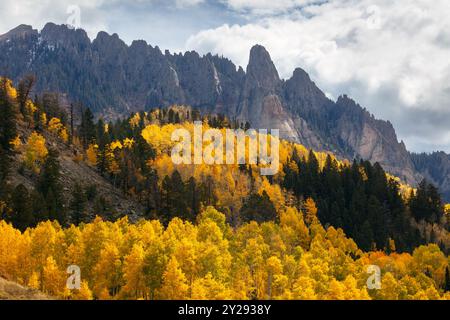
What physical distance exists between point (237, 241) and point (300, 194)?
82.6m

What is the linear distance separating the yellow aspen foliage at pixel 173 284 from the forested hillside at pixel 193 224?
4.8 inches

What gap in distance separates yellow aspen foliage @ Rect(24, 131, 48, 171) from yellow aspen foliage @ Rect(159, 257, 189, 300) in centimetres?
6172

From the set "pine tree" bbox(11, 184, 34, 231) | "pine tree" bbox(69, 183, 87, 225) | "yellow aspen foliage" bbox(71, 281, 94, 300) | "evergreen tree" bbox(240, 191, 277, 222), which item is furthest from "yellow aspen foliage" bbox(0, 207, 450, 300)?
"evergreen tree" bbox(240, 191, 277, 222)

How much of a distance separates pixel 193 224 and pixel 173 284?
59.8m

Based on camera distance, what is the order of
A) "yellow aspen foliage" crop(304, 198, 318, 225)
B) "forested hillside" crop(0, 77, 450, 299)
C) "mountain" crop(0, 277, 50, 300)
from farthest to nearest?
"yellow aspen foliage" crop(304, 198, 318, 225)
"forested hillside" crop(0, 77, 450, 299)
"mountain" crop(0, 277, 50, 300)

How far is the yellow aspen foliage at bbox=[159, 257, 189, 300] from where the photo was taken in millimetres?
50656

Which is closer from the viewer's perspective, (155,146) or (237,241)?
(237,241)

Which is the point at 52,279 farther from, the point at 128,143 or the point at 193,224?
the point at 128,143

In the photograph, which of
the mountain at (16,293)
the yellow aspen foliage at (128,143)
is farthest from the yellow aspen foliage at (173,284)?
the yellow aspen foliage at (128,143)

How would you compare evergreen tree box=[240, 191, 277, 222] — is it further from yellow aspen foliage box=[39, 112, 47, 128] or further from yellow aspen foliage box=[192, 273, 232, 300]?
yellow aspen foliage box=[192, 273, 232, 300]
